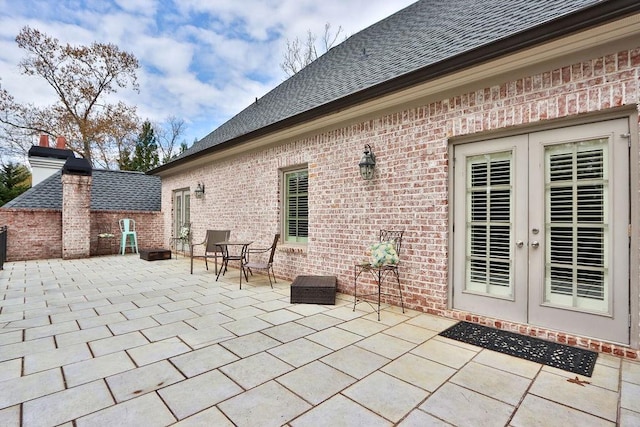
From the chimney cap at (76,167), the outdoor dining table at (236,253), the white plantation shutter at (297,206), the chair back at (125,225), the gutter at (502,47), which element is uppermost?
the gutter at (502,47)

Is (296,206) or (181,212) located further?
(181,212)

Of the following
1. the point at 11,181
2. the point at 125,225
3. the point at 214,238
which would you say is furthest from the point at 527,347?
the point at 11,181

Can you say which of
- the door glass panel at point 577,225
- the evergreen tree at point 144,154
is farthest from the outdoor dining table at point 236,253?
the evergreen tree at point 144,154

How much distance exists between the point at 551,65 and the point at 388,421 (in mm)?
3101

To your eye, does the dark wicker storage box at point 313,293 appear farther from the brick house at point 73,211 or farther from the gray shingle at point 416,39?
the brick house at point 73,211

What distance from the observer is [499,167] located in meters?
3.15

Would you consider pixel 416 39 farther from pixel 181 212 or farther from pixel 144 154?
pixel 144 154

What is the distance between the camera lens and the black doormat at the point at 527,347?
2.32 meters

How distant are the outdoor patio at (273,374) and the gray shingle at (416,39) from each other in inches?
103

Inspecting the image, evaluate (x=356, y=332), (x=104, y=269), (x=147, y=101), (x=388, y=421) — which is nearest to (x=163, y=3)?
(x=104, y=269)

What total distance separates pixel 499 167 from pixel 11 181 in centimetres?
2266

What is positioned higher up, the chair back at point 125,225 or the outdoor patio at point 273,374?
the chair back at point 125,225

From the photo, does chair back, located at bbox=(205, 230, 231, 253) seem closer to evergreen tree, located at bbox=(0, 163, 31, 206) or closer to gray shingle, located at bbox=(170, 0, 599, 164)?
gray shingle, located at bbox=(170, 0, 599, 164)

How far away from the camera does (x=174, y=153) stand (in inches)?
874
